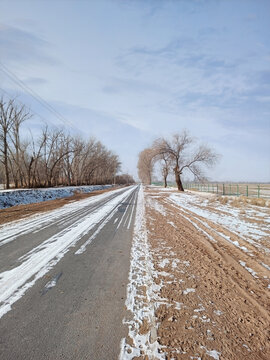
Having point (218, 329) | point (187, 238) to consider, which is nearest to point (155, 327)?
point (218, 329)

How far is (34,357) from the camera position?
1857 mm

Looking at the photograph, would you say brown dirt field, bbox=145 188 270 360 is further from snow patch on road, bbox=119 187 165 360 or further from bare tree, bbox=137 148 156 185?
bare tree, bbox=137 148 156 185

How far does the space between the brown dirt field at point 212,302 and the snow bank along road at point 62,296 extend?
69 cm

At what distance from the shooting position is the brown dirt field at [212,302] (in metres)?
2.00

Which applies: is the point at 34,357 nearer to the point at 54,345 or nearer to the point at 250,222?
the point at 54,345

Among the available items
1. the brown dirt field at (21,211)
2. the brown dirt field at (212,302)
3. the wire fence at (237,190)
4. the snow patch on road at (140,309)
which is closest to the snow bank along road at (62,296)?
the snow patch on road at (140,309)

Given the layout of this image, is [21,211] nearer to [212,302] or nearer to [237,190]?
[212,302]

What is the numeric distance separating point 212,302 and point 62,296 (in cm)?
227

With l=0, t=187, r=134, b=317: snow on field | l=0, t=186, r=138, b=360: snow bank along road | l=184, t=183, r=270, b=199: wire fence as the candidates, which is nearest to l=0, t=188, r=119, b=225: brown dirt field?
l=0, t=187, r=134, b=317: snow on field

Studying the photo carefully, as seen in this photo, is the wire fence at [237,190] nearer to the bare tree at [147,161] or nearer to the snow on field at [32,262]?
the bare tree at [147,161]

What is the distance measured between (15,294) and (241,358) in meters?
3.09

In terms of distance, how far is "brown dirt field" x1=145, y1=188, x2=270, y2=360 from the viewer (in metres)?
2.00

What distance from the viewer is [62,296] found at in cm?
286

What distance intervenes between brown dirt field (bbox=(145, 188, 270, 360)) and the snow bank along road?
0.69 m
